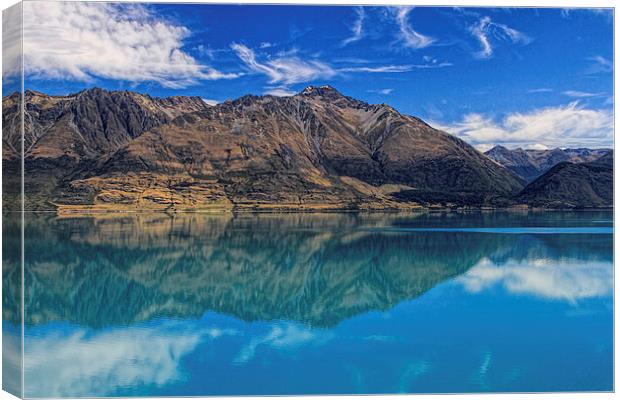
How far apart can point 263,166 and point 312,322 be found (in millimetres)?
153540

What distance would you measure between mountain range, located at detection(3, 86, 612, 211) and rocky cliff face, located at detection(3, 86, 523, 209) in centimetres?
30

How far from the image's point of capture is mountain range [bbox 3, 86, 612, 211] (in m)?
142

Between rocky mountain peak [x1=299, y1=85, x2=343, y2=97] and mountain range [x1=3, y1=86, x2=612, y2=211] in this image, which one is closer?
rocky mountain peak [x1=299, y1=85, x2=343, y2=97]

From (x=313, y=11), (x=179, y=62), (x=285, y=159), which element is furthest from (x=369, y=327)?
(x=285, y=159)

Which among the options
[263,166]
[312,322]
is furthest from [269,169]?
[312,322]

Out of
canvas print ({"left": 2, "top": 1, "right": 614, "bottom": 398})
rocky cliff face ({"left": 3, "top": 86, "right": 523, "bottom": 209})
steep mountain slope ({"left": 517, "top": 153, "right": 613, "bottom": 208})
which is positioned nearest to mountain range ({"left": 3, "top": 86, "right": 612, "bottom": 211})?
rocky cliff face ({"left": 3, "top": 86, "right": 523, "bottom": 209})

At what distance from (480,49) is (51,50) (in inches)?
541

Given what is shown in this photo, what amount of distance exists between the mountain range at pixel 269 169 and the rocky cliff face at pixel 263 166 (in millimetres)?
296

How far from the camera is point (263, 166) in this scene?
17238 centimetres

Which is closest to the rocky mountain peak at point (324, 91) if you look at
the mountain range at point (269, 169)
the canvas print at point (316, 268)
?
the mountain range at point (269, 169)

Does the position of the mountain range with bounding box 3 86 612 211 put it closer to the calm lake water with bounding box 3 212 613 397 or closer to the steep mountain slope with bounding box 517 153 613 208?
the steep mountain slope with bounding box 517 153 613 208

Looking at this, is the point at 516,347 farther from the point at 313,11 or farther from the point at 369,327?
the point at 313,11

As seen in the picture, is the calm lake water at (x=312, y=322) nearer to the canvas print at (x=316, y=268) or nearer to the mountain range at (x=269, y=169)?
the canvas print at (x=316, y=268)

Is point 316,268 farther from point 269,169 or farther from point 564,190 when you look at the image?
point 269,169
